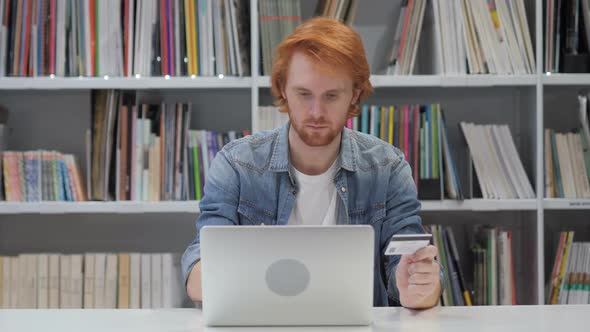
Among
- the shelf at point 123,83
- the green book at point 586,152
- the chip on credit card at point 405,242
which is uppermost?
the shelf at point 123,83

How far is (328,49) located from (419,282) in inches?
23.0

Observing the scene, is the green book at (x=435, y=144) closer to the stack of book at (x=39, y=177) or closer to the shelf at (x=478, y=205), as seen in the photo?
the shelf at (x=478, y=205)

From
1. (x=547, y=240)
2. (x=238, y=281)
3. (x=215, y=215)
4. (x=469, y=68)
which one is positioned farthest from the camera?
(x=547, y=240)

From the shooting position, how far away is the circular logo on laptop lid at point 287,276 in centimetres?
122

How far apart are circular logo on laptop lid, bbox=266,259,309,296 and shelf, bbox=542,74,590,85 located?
65.0 inches

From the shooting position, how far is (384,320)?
1.34 meters

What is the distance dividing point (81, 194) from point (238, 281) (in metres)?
1.57

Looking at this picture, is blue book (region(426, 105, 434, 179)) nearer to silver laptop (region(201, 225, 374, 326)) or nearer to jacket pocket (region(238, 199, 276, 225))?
jacket pocket (region(238, 199, 276, 225))

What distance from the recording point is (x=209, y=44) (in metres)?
2.60

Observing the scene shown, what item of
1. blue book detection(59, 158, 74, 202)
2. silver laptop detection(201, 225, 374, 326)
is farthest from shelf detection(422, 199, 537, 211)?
silver laptop detection(201, 225, 374, 326)

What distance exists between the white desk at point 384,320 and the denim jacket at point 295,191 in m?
0.35

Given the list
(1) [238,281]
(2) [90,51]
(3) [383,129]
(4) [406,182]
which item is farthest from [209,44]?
(1) [238,281]

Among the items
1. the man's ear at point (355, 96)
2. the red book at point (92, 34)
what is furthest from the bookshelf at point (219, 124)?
the man's ear at point (355, 96)

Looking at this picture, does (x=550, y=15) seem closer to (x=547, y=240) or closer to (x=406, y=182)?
(x=547, y=240)
